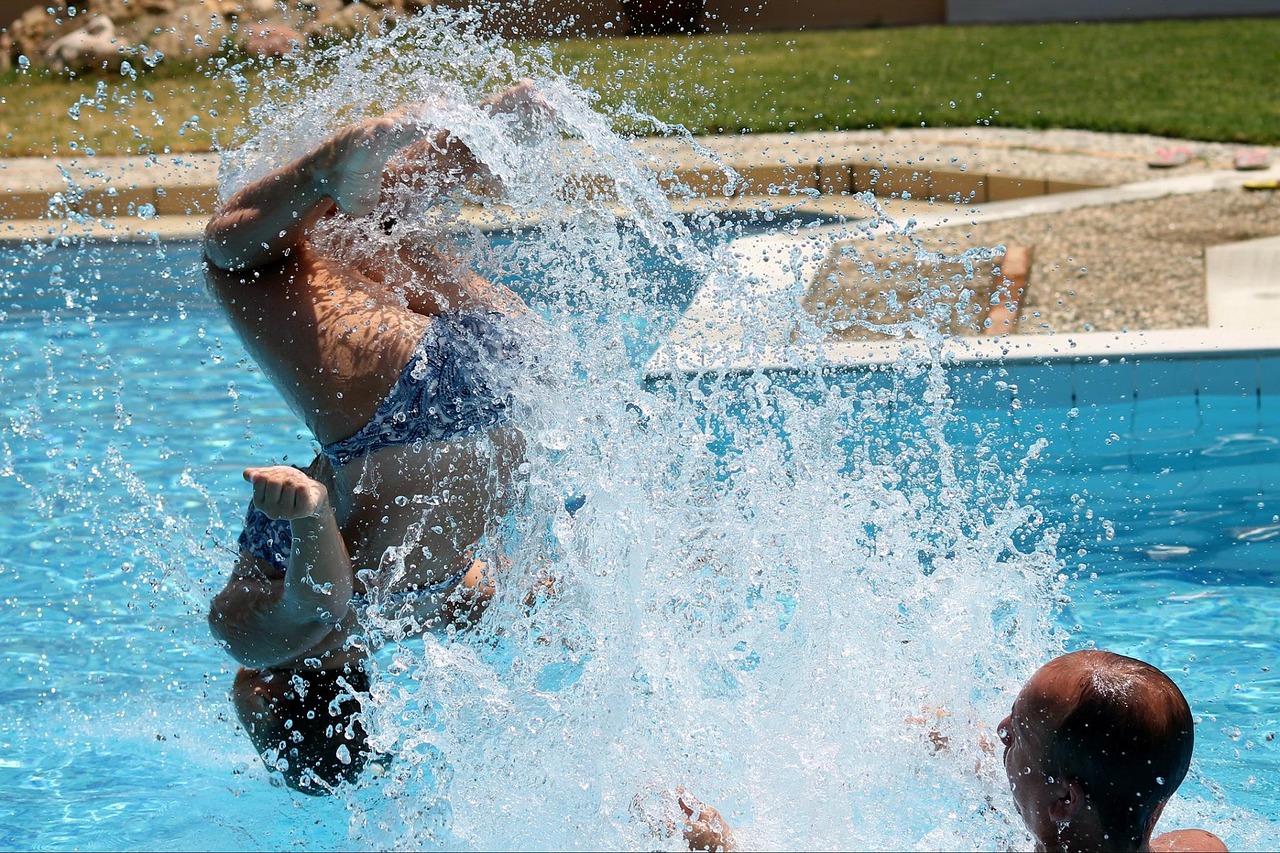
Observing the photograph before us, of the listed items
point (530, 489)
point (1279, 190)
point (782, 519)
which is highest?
point (530, 489)

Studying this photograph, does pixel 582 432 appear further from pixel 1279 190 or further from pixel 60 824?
pixel 1279 190

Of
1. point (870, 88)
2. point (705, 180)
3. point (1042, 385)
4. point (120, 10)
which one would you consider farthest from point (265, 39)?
point (1042, 385)

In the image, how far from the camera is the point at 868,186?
7.53 m

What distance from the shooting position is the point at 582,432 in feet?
9.98

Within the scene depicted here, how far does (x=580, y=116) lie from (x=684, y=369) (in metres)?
1.94

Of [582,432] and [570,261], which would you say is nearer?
[582,432]

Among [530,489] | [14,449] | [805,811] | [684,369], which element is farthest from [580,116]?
[14,449]

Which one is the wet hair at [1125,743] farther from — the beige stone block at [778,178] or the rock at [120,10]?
the rock at [120,10]

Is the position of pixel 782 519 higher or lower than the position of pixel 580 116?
lower

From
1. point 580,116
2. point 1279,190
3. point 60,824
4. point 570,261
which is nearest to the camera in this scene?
point 580,116

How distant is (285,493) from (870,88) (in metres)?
8.55

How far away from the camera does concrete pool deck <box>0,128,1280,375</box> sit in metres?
6.21

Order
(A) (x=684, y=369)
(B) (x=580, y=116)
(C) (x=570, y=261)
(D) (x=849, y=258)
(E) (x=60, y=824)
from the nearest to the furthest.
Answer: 1. (B) (x=580, y=116)
2. (E) (x=60, y=824)
3. (C) (x=570, y=261)
4. (A) (x=684, y=369)
5. (D) (x=849, y=258)

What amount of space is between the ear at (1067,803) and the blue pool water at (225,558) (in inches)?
19.3
